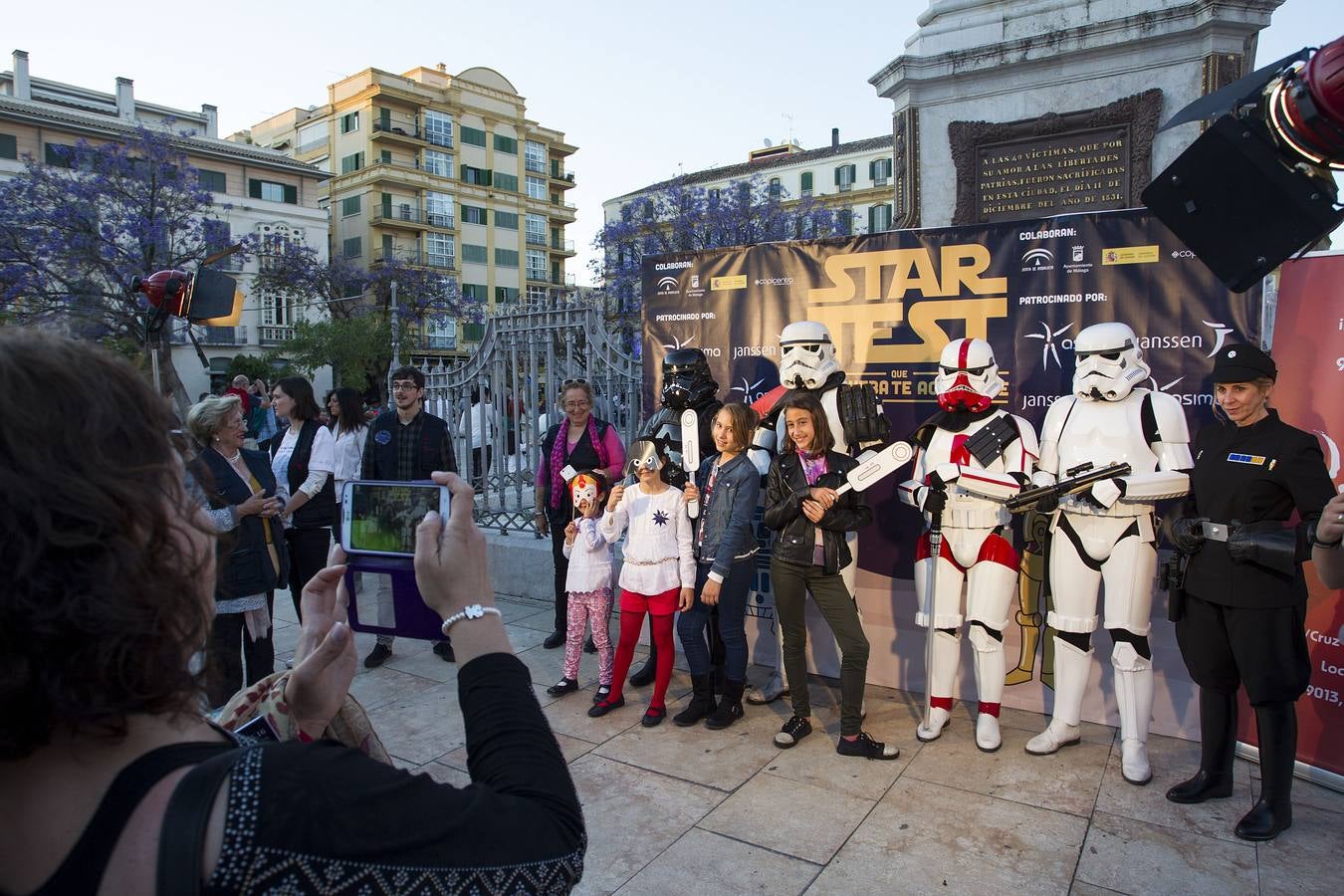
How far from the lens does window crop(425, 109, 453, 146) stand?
49.4m

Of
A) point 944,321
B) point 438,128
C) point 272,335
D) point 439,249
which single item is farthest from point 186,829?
point 438,128

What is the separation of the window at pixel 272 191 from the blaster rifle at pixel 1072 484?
42741mm

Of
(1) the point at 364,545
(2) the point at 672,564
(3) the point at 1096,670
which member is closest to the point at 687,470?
(2) the point at 672,564

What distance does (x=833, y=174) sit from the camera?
51.2 m

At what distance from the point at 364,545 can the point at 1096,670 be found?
433cm

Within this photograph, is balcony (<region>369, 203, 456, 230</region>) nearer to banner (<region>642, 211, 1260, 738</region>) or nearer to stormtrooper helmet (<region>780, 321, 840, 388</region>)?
banner (<region>642, 211, 1260, 738</region>)

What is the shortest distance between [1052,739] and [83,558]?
4539 millimetres

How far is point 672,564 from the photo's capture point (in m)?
5.01

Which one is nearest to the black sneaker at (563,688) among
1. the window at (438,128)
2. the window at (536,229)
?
the window at (438,128)

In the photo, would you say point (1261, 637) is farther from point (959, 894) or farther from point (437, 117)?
point (437, 117)

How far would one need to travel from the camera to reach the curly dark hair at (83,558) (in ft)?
2.71

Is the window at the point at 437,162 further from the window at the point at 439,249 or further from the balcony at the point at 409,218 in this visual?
the window at the point at 439,249

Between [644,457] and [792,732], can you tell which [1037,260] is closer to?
[644,457]

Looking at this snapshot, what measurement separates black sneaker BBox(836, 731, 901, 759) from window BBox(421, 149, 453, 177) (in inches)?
1958
